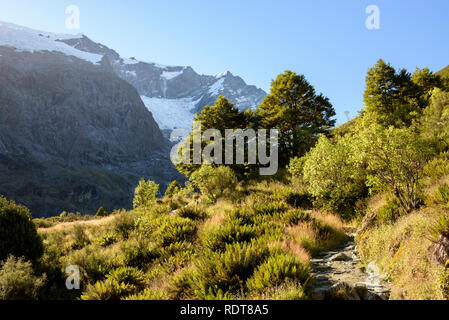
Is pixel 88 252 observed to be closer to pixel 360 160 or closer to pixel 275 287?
pixel 275 287

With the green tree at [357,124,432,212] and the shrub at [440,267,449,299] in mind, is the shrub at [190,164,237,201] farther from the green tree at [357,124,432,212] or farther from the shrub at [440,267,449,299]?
the shrub at [440,267,449,299]

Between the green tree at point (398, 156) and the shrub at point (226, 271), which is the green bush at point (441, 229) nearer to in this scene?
the green tree at point (398, 156)

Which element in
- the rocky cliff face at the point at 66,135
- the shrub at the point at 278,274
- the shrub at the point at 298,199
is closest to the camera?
the shrub at the point at 278,274

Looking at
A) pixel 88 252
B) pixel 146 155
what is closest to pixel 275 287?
pixel 88 252

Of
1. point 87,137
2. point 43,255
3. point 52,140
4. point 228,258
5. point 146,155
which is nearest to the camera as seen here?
point 228,258

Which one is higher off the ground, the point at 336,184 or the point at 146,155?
the point at 336,184

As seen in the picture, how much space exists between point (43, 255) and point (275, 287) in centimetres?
1007

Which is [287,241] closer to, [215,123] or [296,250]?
[296,250]

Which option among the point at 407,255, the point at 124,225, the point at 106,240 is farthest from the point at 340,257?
the point at 124,225

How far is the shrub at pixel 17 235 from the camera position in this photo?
8742 mm

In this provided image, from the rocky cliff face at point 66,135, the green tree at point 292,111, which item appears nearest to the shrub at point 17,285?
the green tree at point 292,111

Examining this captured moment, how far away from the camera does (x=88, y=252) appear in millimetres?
10148

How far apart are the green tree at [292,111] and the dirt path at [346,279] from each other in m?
18.5

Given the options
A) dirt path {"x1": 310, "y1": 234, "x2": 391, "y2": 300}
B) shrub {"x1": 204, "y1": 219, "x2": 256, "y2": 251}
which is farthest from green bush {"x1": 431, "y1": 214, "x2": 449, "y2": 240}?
shrub {"x1": 204, "y1": 219, "x2": 256, "y2": 251}
